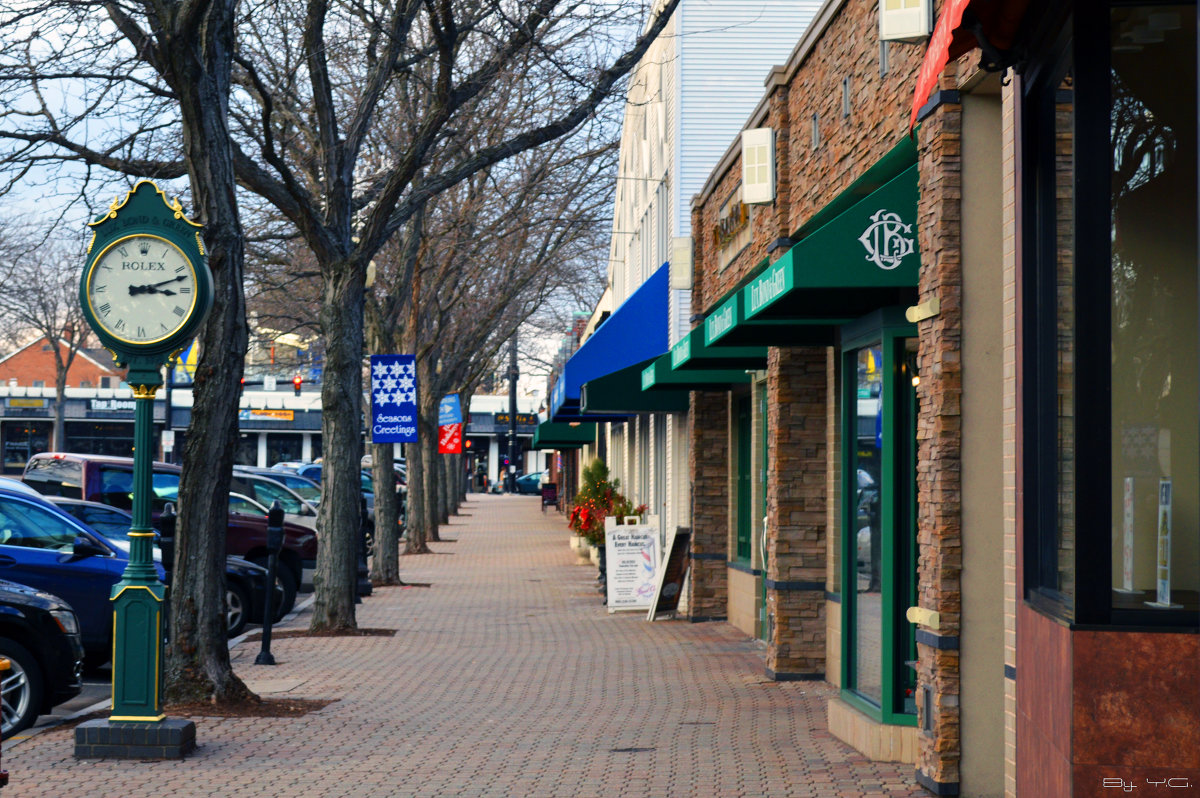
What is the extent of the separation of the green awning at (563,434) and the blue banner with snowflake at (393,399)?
18.0 meters

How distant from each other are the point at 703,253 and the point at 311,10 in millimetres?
5845

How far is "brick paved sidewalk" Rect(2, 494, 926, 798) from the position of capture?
25.8 feet

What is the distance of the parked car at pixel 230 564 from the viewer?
15219mm

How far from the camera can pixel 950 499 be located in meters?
7.35

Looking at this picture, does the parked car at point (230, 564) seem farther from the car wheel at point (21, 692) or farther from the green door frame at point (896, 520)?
the green door frame at point (896, 520)

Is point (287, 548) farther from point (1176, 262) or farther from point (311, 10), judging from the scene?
point (1176, 262)

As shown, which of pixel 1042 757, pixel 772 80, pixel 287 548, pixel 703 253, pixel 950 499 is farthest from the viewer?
pixel 287 548

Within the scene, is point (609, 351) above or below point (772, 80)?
below

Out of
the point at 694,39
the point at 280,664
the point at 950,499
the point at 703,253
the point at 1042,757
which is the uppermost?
the point at 694,39

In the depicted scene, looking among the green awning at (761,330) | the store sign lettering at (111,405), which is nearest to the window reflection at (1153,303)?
the green awning at (761,330)

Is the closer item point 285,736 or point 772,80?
point 285,736

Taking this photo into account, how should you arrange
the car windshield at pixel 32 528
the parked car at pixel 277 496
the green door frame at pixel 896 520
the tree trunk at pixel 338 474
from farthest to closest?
the parked car at pixel 277 496, the tree trunk at pixel 338 474, the car windshield at pixel 32 528, the green door frame at pixel 896 520

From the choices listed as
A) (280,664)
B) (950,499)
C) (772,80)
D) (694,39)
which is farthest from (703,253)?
(950,499)

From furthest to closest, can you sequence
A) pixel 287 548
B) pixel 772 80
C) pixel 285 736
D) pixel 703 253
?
1. pixel 287 548
2. pixel 703 253
3. pixel 772 80
4. pixel 285 736
